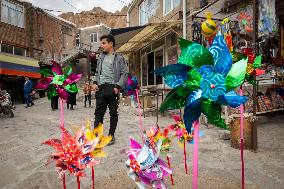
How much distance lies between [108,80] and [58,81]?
993mm

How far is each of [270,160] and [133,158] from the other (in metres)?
2.73

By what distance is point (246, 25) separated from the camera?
246 inches

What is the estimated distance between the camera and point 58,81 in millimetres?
3818

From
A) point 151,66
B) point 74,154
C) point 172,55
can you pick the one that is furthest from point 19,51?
point 74,154

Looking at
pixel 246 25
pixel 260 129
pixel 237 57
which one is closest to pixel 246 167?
pixel 237 57

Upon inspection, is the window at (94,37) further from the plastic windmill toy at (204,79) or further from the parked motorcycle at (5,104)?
the plastic windmill toy at (204,79)

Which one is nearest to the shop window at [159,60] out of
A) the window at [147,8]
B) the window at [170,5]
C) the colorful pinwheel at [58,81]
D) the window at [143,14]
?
the window at [170,5]

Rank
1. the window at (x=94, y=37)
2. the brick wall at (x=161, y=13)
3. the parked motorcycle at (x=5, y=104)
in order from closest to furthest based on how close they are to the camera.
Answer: the parked motorcycle at (x=5, y=104), the brick wall at (x=161, y=13), the window at (x=94, y=37)

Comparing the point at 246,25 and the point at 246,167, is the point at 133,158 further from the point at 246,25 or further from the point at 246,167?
the point at 246,25

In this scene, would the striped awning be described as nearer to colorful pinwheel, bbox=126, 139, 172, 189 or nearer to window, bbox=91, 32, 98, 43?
colorful pinwheel, bbox=126, 139, 172, 189

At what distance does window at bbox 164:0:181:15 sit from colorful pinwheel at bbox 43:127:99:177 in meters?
10.1

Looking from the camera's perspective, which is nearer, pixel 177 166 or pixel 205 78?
pixel 205 78

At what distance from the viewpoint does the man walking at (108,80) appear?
4.55 metres

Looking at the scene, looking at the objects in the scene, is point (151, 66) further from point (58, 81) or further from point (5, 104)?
point (58, 81)
